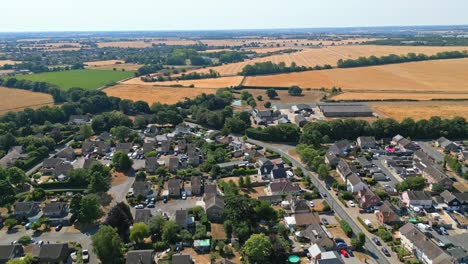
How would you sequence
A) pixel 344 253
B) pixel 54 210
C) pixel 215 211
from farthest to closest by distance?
pixel 54 210 → pixel 215 211 → pixel 344 253

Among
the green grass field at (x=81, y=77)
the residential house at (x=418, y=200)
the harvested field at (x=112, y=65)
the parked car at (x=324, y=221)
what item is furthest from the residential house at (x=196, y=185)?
the harvested field at (x=112, y=65)

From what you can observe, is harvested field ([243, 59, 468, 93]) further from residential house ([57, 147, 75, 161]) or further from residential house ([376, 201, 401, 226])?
residential house ([376, 201, 401, 226])

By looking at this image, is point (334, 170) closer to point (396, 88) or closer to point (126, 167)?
point (126, 167)

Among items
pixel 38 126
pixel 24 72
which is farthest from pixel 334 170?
pixel 24 72

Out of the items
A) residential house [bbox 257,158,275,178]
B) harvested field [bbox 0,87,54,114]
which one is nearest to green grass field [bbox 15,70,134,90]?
harvested field [bbox 0,87,54,114]

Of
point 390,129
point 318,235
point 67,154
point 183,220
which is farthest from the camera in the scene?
point 390,129

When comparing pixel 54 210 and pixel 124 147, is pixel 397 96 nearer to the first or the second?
pixel 124 147

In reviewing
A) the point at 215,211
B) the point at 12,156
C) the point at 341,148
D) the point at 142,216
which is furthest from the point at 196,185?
the point at 12,156
